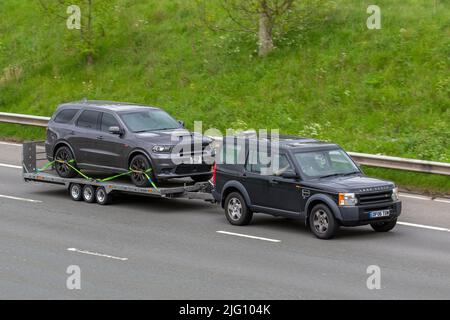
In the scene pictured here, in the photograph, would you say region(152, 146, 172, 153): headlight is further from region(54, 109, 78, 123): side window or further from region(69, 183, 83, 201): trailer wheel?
region(54, 109, 78, 123): side window

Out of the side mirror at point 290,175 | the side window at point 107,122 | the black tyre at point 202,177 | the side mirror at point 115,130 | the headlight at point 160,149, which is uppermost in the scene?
the side window at point 107,122

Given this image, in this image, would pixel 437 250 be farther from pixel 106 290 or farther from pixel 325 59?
pixel 325 59

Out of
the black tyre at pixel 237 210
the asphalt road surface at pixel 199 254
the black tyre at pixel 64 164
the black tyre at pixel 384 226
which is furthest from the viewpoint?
the black tyre at pixel 64 164

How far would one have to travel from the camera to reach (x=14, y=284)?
15.0 meters

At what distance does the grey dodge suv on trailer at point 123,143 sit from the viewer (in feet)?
68.6

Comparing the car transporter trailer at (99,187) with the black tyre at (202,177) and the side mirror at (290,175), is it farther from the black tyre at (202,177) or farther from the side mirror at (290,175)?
the side mirror at (290,175)

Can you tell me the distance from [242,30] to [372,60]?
505 cm

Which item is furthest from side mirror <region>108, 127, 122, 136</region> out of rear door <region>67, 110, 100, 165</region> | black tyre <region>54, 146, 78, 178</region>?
black tyre <region>54, 146, 78, 178</region>

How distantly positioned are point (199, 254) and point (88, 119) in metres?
6.59

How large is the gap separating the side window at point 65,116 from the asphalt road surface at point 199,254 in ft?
6.36

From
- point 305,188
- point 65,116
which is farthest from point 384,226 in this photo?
point 65,116

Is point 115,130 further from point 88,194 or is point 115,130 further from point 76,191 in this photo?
point 76,191

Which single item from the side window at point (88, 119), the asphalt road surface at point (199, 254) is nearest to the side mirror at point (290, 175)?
the asphalt road surface at point (199, 254)

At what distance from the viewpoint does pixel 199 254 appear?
17047 millimetres
